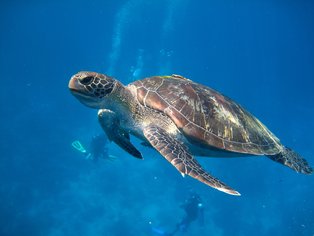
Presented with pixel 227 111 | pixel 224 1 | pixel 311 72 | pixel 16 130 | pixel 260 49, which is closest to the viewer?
pixel 227 111

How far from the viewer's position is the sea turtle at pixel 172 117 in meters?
4.35

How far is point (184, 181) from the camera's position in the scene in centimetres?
1739

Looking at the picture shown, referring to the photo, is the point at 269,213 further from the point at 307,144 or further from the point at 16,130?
the point at 16,130

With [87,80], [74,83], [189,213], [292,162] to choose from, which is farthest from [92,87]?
[189,213]

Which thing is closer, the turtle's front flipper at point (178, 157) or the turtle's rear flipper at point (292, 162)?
the turtle's front flipper at point (178, 157)

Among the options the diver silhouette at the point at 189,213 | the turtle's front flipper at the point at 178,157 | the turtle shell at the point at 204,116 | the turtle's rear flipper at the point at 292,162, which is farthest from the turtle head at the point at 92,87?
the diver silhouette at the point at 189,213

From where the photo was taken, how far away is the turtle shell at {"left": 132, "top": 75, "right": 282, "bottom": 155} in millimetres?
4652

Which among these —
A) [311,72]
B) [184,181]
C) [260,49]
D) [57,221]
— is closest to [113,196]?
[57,221]

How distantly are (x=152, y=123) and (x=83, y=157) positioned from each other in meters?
15.2

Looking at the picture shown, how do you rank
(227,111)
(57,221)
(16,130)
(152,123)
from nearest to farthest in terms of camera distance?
(152,123)
(227,111)
(57,221)
(16,130)

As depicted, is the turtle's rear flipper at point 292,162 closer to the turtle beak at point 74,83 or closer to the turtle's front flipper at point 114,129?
the turtle's front flipper at point 114,129

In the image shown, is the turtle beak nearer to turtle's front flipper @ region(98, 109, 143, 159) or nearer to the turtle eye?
the turtle eye

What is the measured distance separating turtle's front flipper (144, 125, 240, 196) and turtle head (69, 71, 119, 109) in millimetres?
879

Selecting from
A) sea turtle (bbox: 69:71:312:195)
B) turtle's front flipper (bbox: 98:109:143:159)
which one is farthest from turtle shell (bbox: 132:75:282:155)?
turtle's front flipper (bbox: 98:109:143:159)
